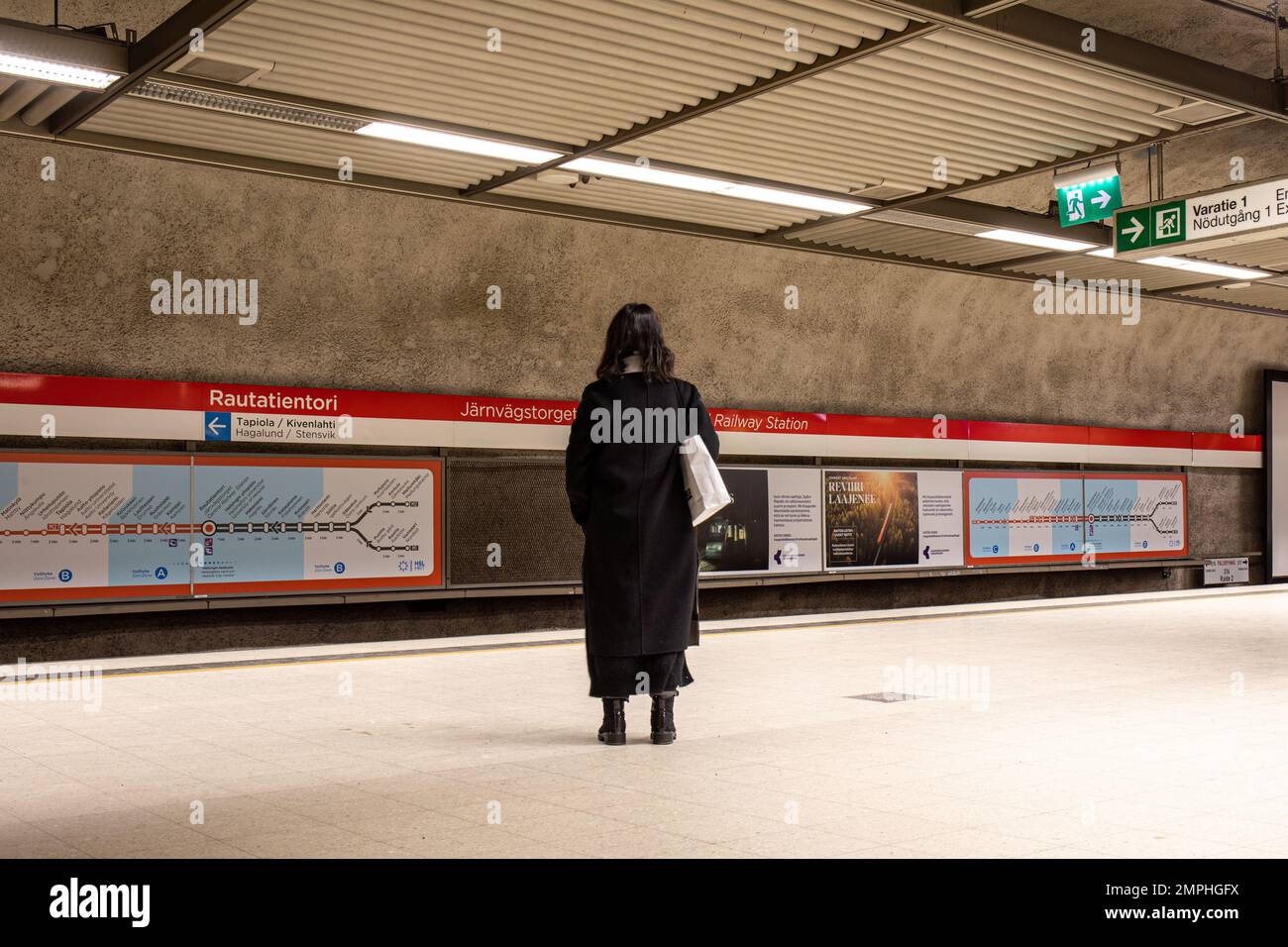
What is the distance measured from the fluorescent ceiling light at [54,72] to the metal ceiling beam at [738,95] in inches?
120

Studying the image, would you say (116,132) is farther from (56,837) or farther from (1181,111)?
(1181,111)

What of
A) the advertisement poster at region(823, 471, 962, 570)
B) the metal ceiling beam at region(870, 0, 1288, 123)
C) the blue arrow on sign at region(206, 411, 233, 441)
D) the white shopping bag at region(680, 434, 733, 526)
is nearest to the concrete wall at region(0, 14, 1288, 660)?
the blue arrow on sign at region(206, 411, 233, 441)

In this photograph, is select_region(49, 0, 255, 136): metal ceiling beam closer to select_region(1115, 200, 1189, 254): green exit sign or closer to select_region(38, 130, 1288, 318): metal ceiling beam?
select_region(38, 130, 1288, 318): metal ceiling beam

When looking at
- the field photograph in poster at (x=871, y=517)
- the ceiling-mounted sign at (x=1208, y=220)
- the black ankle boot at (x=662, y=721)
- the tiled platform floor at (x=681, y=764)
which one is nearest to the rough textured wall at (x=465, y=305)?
the field photograph in poster at (x=871, y=517)

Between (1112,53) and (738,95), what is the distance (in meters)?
2.13

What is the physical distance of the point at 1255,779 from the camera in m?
4.48

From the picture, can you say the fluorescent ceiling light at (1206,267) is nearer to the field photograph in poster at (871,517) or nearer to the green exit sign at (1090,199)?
the green exit sign at (1090,199)

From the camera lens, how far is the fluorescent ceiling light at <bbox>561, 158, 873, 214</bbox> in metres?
9.27

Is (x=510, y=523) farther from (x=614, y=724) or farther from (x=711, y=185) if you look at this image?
(x=614, y=724)

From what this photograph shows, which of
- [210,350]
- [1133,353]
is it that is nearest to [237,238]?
[210,350]

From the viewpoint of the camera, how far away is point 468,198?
10180 mm

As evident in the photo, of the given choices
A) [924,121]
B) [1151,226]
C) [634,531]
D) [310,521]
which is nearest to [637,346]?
[634,531]

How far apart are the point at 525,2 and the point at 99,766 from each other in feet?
13.4

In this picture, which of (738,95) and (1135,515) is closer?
(738,95)
